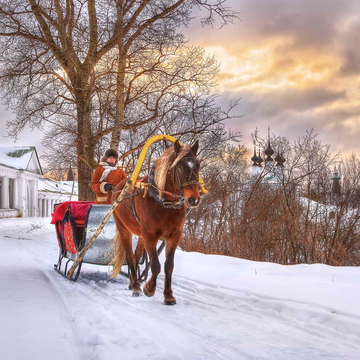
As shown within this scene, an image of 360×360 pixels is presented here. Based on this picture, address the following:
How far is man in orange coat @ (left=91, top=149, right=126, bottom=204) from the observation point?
619 centimetres

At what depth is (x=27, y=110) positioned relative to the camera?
12.3 meters

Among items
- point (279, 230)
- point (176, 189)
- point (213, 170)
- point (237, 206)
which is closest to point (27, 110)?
point (213, 170)

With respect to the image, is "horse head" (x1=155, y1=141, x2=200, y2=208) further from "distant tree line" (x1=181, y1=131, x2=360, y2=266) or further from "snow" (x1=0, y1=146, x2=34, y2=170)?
"snow" (x1=0, y1=146, x2=34, y2=170)

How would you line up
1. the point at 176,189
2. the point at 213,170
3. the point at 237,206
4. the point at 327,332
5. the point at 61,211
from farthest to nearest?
the point at 213,170 < the point at 237,206 < the point at 61,211 < the point at 176,189 < the point at 327,332

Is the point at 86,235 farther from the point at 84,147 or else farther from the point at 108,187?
the point at 84,147

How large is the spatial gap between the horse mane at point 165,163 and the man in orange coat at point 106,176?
1.88 metres

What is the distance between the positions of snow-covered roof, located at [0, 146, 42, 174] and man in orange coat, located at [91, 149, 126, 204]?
2721 cm

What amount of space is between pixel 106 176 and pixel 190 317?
3311 millimetres

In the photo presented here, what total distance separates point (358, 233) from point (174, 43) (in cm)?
815

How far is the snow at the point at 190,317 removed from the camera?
2.70 m

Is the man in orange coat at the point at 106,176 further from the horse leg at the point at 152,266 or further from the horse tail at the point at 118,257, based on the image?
the horse leg at the point at 152,266

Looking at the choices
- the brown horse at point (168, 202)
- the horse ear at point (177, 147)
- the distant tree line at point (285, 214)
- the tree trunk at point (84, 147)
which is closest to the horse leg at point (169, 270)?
the brown horse at point (168, 202)

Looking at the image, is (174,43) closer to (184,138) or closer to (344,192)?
(184,138)

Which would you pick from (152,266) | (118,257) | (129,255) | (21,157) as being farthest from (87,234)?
(21,157)
